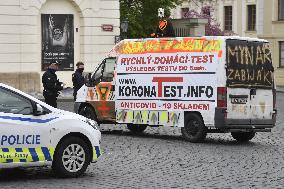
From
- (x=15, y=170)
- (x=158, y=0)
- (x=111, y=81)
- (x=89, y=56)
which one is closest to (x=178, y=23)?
(x=89, y=56)

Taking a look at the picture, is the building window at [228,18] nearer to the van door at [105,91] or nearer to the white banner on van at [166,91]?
the van door at [105,91]

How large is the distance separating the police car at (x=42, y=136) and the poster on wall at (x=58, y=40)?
25224 millimetres

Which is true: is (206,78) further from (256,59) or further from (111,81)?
(111,81)

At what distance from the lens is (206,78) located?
64.8 ft

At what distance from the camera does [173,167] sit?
49.9ft

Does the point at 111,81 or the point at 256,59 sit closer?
the point at 256,59

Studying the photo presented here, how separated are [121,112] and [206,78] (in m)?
3.17

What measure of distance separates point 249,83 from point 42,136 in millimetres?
7812

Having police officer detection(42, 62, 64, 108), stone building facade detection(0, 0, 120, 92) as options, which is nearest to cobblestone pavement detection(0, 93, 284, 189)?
police officer detection(42, 62, 64, 108)

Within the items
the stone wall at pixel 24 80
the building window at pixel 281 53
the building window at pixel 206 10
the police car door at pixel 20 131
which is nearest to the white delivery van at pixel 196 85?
the police car door at pixel 20 131

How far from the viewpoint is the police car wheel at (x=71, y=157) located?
44.1 ft

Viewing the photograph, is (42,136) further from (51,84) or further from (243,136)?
(51,84)

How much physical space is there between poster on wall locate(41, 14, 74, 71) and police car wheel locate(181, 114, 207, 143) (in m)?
19.1

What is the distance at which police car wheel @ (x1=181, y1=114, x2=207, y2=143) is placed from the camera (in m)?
20.0
